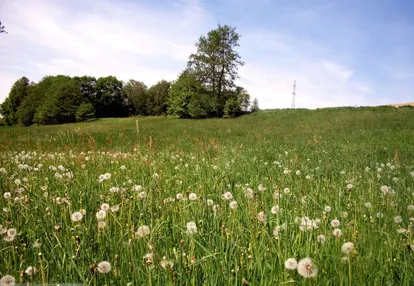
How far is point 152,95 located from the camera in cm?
8544

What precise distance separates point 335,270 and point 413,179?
3947 millimetres

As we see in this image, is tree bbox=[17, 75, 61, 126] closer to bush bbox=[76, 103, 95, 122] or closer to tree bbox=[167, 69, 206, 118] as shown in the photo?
bush bbox=[76, 103, 95, 122]

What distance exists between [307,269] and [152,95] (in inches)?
3423

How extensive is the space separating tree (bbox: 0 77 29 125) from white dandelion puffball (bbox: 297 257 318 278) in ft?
301

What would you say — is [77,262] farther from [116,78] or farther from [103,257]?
[116,78]

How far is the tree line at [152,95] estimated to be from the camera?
1943 inches

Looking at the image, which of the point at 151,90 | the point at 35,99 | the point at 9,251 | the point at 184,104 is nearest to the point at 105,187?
the point at 9,251

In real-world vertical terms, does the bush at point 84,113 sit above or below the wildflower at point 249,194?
above

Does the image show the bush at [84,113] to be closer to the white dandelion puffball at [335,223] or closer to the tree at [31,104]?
the tree at [31,104]

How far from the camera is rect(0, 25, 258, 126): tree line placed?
4934cm

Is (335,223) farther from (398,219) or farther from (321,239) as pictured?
(398,219)

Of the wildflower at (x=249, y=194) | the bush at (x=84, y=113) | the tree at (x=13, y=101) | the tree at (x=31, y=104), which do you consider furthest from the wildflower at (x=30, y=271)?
the tree at (x=13, y=101)

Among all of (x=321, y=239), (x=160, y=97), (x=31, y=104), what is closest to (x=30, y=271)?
(x=321, y=239)

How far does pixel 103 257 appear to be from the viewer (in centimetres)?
202
